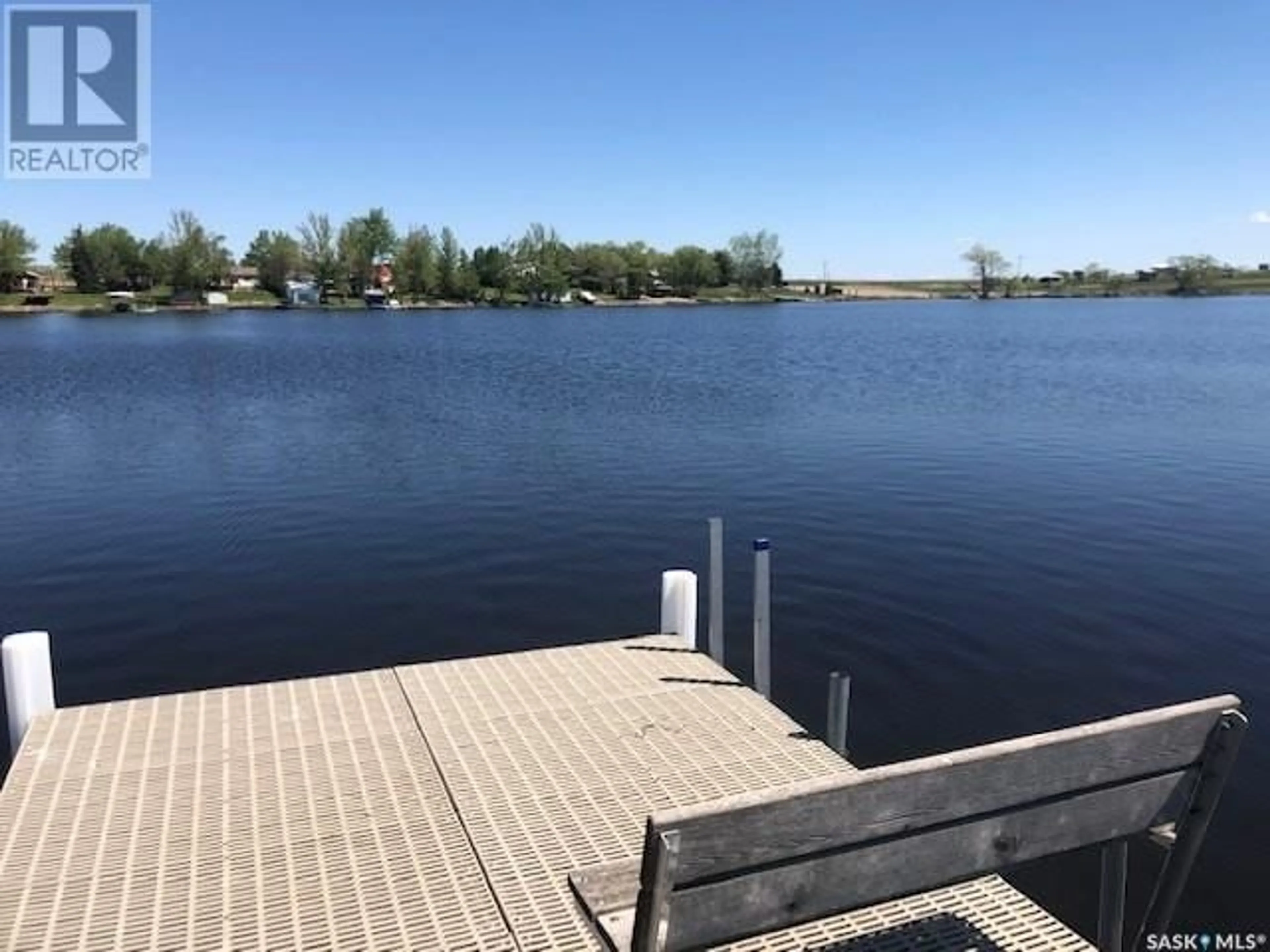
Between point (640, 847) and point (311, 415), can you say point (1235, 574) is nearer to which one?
point (640, 847)

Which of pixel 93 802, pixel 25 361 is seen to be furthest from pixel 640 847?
pixel 25 361

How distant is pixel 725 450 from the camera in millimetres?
21781

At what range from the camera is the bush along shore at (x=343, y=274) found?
110312 mm

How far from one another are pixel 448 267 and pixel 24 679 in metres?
129

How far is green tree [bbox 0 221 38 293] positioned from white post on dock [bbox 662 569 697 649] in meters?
119

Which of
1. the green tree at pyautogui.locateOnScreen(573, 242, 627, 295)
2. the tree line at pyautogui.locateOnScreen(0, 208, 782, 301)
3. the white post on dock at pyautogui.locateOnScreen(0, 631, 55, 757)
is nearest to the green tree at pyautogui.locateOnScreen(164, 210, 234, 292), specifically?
the tree line at pyautogui.locateOnScreen(0, 208, 782, 301)

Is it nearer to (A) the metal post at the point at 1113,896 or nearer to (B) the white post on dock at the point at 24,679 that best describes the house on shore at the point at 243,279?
(B) the white post on dock at the point at 24,679

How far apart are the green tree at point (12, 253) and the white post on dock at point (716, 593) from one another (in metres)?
119

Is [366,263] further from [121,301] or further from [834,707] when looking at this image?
[834,707]

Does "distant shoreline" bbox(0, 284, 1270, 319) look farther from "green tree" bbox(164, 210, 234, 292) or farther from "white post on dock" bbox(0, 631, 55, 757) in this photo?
"white post on dock" bbox(0, 631, 55, 757)

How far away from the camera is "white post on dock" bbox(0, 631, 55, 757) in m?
6.62

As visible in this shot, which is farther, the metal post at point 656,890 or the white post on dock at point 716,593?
the white post on dock at point 716,593

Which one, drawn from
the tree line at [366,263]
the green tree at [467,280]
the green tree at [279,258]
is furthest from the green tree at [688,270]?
the green tree at [279,258]

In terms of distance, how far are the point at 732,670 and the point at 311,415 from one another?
67.6ft
